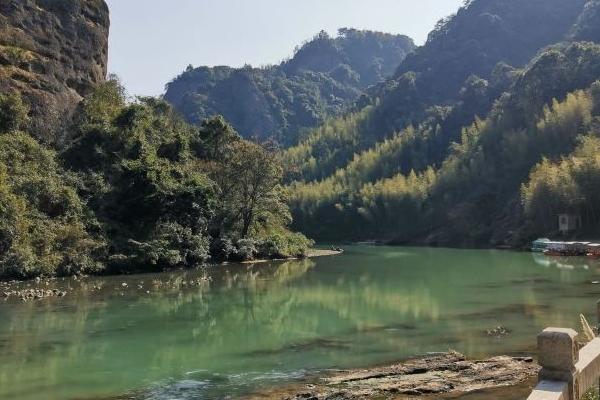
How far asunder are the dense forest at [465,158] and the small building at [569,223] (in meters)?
0.45

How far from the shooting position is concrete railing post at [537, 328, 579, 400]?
4875mm

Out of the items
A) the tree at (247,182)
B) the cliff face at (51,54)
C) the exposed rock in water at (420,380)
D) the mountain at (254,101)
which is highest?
the mountain at (254,101)

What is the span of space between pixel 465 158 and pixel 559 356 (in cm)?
6941

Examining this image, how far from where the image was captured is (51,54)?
1736 inches

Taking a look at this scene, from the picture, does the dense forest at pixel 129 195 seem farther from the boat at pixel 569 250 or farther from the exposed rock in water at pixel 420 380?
the exposed rock in water at pixel 420 380

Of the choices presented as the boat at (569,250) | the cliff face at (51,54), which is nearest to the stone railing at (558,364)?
the boat at (569,250)

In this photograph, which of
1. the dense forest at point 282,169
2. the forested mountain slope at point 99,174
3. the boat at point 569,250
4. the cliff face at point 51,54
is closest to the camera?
the forested mountain slope at point 99,174

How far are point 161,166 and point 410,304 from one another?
23.9 meters

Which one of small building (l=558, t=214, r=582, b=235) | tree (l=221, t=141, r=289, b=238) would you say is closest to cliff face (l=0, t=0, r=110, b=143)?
tree (l=221, t=141, r=289, b=238)

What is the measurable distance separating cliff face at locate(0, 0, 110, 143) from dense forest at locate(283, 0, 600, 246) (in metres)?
17.9

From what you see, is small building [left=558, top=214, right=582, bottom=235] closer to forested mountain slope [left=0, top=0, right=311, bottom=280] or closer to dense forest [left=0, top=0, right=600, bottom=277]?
dense forest [left=0, top=0, right=600, bottom=277]

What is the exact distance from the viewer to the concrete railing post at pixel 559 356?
488 cm

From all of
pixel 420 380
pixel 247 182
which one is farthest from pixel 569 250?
pixel 420 380

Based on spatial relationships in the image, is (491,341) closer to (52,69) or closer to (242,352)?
(242,352)
